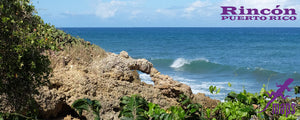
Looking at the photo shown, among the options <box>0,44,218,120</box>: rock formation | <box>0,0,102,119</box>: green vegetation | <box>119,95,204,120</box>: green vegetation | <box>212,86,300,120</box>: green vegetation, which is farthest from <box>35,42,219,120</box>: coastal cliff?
<box>212,86,300,120</box>: green vegetation

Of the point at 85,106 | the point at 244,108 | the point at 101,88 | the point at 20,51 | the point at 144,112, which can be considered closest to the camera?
the point at 85,106

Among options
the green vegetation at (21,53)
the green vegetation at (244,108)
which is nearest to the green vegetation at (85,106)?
the green vegetation at (21,53)

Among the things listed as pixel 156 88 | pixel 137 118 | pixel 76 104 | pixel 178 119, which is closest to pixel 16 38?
pixel 76 104

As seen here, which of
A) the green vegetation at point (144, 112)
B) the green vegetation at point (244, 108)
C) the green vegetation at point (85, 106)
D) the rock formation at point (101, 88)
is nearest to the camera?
the green vegetation at point (85, 106)

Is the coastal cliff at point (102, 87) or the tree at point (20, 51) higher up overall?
the tree at point (20, 51)

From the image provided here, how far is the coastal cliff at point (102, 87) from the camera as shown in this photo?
14.5 ft

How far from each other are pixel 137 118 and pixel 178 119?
51cm

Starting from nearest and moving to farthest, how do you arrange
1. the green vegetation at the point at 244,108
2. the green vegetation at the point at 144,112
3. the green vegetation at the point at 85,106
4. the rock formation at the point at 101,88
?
1. the green vegetation at the point at 85,106
2. the green vegetation at the point at 144,112
3. the green vegetation at the point at 244,108
4. the rock formation at the point at 101,88

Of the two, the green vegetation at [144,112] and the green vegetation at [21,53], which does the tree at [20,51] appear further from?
the green vegetation at [144,112]

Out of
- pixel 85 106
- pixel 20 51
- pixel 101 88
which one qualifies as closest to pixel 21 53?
pixel 20 51

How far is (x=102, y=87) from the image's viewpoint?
193 inches

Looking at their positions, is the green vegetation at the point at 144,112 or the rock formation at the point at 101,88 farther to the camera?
the rock formation at the point at 101,88

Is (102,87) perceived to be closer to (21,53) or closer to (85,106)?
(85,106)

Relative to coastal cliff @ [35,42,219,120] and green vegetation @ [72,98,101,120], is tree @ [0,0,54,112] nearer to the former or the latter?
coastal cliff @ [35,42,219,120]
